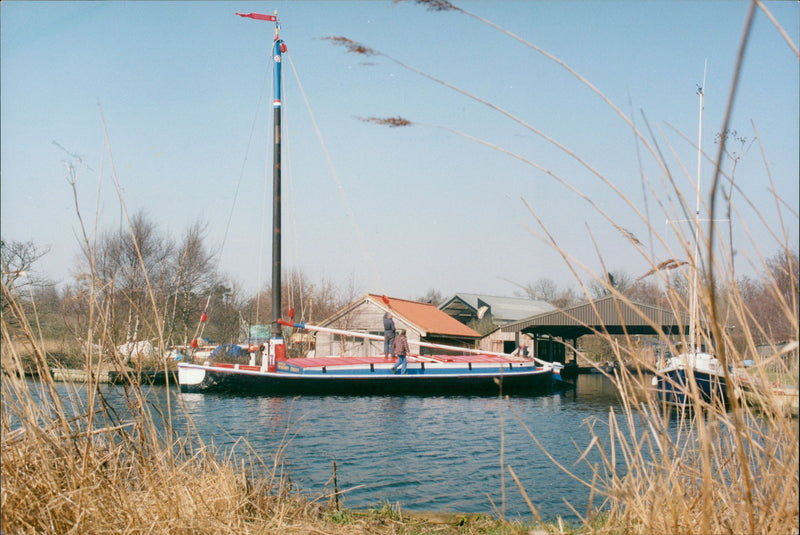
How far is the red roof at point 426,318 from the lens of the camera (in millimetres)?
27500

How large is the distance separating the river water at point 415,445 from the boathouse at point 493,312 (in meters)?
20.2

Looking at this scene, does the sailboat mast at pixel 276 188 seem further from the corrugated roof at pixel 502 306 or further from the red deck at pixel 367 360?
the corrugated roof at pixel 502 306

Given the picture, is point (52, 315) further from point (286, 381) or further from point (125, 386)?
point (286, 381)

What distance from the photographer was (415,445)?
10.4 m

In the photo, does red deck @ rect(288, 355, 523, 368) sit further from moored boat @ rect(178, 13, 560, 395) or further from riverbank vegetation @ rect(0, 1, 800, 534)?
riverbank vegetation @ rect(0, 1, 800, 534)

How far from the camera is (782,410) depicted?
1.94 metres

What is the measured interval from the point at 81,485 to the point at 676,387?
223 centimetres

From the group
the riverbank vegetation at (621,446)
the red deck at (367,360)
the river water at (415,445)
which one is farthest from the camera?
the red deck at (367,360)

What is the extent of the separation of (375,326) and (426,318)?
228 centimetres

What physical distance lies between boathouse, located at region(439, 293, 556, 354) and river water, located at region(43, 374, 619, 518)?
2018 cm

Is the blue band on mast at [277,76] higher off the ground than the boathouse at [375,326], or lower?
higher

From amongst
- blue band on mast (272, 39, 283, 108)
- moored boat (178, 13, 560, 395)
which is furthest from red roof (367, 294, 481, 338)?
blue band on mast (272, 39, 283, 108)

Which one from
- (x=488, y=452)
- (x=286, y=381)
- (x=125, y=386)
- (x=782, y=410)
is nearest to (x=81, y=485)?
(x=125, y=386)

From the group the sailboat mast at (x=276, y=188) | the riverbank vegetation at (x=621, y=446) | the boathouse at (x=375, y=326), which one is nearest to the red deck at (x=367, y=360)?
the sailboat mast at (x=276, y=188)
